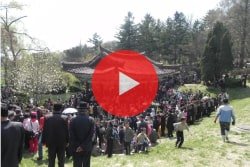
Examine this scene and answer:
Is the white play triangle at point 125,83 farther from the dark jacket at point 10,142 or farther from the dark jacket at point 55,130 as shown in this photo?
the dark jacket at point 10,142

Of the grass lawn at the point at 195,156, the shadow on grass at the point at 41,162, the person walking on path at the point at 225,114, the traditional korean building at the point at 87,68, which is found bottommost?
the shadow on grass at the point at 41,162

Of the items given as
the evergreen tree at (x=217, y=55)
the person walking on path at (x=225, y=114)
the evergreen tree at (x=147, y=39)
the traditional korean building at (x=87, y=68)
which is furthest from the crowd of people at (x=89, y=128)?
the evergreen tree at (x=147, y=39)

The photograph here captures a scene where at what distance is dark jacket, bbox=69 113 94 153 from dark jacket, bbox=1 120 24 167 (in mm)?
2030

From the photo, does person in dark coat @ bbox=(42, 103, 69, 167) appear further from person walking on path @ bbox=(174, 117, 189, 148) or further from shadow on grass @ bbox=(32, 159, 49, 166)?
person walking on path @ bbox=(174, 117, 189, 148)

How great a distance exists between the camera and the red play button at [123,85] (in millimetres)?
33463

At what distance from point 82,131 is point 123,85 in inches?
1260

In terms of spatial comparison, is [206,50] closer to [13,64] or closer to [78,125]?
[13,64]

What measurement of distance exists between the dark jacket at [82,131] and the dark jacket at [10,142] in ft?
6.66

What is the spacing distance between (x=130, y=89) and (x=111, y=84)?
2.93 m

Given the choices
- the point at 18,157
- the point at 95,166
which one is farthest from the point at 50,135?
the point at 95,166

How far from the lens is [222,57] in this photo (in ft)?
151

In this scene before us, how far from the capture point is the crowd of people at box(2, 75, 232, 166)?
955 centimetres

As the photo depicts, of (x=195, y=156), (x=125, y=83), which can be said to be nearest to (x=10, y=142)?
(x=195, y=156)

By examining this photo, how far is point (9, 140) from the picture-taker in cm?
739
